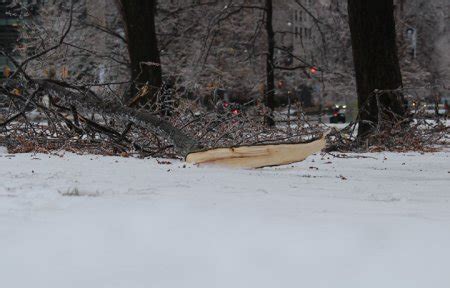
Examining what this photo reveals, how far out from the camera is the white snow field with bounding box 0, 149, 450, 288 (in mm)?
2021

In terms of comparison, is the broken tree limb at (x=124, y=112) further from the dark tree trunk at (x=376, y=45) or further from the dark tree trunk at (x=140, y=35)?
the dark tree trunk at (x=140, y=35)

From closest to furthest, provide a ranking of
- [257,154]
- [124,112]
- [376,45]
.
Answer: [257,154]
[124,112]
[376,45]

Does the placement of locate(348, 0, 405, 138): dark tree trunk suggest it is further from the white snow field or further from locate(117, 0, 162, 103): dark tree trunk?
the white snow field

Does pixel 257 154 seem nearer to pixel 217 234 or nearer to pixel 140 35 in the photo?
pixel 217 234

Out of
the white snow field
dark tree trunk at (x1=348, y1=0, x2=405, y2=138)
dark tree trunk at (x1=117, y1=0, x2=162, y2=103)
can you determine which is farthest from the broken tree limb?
dark tree trunk at (x1=117, y1=0, x2=162, y2=103)

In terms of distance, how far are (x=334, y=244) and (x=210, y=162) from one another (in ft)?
9.78

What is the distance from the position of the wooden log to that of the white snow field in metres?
0.95

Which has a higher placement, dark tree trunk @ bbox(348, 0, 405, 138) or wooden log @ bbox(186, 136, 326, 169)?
dark tree trunk @ bbox(348, 0, 405, 138)

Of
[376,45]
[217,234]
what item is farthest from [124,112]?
[376,45]

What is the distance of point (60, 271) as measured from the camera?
6.76 feet

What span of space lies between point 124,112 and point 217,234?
4085 mm

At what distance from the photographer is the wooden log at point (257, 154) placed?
5156 mm

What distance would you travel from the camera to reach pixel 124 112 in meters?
6.38

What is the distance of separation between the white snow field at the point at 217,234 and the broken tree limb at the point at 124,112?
1.58 meters
